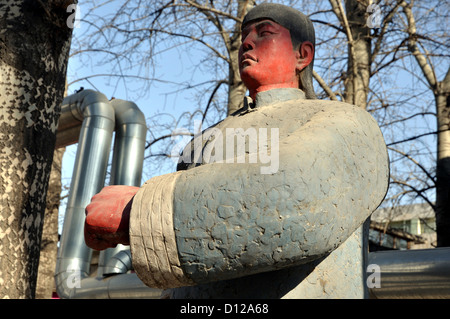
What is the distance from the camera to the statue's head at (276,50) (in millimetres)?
1999

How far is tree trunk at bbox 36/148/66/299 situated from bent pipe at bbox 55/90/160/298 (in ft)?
3.72

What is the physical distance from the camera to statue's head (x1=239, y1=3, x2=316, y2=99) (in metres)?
2.00

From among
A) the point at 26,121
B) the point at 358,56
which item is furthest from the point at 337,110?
the point at 358,56

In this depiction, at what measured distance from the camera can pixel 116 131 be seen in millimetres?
6668

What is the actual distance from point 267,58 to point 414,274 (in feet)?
6.26

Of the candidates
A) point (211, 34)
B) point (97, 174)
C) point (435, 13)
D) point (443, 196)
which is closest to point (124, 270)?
point (97, 174)

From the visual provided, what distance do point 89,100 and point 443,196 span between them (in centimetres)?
428

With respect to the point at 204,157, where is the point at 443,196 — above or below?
above

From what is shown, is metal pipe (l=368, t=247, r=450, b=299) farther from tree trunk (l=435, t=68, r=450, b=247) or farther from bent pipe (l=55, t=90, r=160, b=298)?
tree trunk (l=435, t=68, r=450, b=247)

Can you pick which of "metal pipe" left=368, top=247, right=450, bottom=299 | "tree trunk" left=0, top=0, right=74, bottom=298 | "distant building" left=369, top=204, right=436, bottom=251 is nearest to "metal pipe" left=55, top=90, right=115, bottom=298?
"metal pipe" left=368, top=247, right=450, bottom=299

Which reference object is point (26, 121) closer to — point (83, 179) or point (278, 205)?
point (278, 205)

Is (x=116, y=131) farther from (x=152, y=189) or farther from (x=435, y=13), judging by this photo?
(x=152, y=189)

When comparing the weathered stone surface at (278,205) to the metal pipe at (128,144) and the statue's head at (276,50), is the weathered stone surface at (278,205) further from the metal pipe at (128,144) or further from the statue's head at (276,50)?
the metal pipe at (128,144)

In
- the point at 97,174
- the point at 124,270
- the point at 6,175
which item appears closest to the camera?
the point at 6,175
